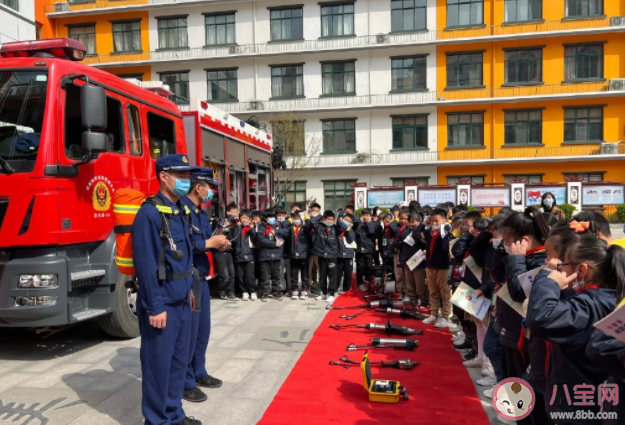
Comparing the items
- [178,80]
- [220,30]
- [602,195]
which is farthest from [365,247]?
[178,80]

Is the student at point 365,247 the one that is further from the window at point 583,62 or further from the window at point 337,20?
the window at point 583,62

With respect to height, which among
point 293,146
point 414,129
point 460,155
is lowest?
point 460,155

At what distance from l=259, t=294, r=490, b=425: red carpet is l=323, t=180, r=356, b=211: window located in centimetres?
2173

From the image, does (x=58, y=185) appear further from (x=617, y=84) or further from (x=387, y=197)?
(x=617, y=84)

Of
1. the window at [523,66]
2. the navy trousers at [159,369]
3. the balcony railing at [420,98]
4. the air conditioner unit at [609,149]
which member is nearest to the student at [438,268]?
the navy trousers at [159,369]

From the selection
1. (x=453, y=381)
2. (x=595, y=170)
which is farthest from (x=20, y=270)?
(x=595, y=170)

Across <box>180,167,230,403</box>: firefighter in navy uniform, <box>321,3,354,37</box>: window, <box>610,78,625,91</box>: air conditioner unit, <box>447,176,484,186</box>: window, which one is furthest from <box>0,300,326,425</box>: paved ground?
<box>610,78,625,91</box>: air conditioner unit

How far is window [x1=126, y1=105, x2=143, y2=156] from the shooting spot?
17.3 ft

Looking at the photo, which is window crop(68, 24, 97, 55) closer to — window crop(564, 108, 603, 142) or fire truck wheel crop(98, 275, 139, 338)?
fire truck wheel crop(98, 275, 139, 338)

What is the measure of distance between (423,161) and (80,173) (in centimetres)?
2335

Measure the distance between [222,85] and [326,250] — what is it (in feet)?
70.9

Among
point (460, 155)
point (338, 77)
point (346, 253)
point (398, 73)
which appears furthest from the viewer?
point (338, 77)

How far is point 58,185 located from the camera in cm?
423

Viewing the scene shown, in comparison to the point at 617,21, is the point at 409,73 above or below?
below
